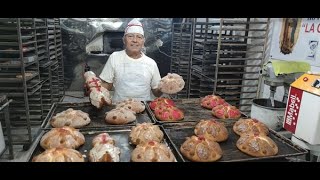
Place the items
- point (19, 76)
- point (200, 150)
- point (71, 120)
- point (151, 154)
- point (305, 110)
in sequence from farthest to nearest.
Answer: point (19, 76) → point (71, 120) → point (305, 110) → point (200, 150) → point (151, 154)

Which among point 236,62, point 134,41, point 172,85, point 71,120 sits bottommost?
point 71,120

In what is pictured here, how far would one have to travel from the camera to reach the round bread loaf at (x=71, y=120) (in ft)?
6.80

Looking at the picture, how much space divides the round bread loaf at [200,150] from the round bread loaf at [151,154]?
0.13m

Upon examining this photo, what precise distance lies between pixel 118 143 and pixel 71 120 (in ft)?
1.55

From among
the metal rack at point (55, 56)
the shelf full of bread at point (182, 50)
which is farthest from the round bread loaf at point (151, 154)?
the metal rack at point (55, 56)

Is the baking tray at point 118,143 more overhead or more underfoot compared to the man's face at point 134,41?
more underfoot

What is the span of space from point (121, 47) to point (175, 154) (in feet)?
19.4

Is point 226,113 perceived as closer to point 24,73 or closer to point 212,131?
point 212,131

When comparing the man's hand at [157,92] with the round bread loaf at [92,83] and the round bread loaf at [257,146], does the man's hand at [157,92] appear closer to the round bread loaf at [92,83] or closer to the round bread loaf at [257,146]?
the round bread loaf at [92,83]

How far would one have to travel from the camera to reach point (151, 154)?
1592mm

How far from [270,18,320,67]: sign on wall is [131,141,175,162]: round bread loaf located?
196 centimetres

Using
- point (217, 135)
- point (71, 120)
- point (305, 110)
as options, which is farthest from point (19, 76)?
point (305, 110)
